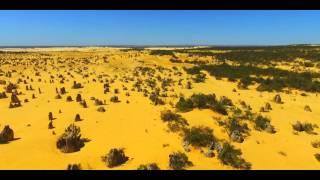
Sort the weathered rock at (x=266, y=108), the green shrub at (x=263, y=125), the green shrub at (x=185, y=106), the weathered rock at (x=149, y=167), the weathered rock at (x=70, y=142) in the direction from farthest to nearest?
the weathered rock at (x=266, y=108) < the green shrub at (x=185, y=106) < the green shrub at (x=263, y=125) < the weathered rock at (x=70, y=142) < the weathered rock at (x=149, y=167)

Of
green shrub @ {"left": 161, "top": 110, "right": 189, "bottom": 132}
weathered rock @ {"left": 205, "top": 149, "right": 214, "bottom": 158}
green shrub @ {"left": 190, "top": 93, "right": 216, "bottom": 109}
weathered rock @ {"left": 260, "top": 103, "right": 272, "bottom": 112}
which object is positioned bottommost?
weathered rock @ {"left": 260, "top": 103, "right": 272, "bottom": 112}

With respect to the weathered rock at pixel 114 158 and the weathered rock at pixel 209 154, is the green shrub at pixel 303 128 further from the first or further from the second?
the weathered rock at pixel 114 158

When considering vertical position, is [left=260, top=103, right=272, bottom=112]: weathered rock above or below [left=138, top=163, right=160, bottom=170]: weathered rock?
below

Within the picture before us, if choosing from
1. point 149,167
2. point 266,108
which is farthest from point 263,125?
point 149,167

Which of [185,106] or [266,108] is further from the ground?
[185,106]

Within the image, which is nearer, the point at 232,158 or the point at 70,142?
the point at 232,158

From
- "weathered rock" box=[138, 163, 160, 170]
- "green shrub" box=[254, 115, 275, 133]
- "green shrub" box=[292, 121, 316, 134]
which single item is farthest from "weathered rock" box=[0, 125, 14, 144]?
"green shrub" box=[292, 121, 316, 134]

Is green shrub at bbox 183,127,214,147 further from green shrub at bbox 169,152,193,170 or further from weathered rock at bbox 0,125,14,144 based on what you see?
weathered rock at bbox 0,125,14,144

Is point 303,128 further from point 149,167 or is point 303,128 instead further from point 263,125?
point 149,167

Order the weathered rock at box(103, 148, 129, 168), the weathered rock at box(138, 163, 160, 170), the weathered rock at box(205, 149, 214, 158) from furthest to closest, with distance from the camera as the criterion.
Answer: the weathered rock at box(205, 149, 214, 158)
the weathered rock at box(103, 148, 129, 168)
the weathered rock at box(138, 163, 160, 170)

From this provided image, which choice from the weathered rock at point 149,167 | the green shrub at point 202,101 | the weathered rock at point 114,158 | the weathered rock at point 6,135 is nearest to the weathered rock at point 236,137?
the weathered rock at point 149,167

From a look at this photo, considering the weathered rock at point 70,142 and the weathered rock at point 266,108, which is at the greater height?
the weathered rock at point 70,142
